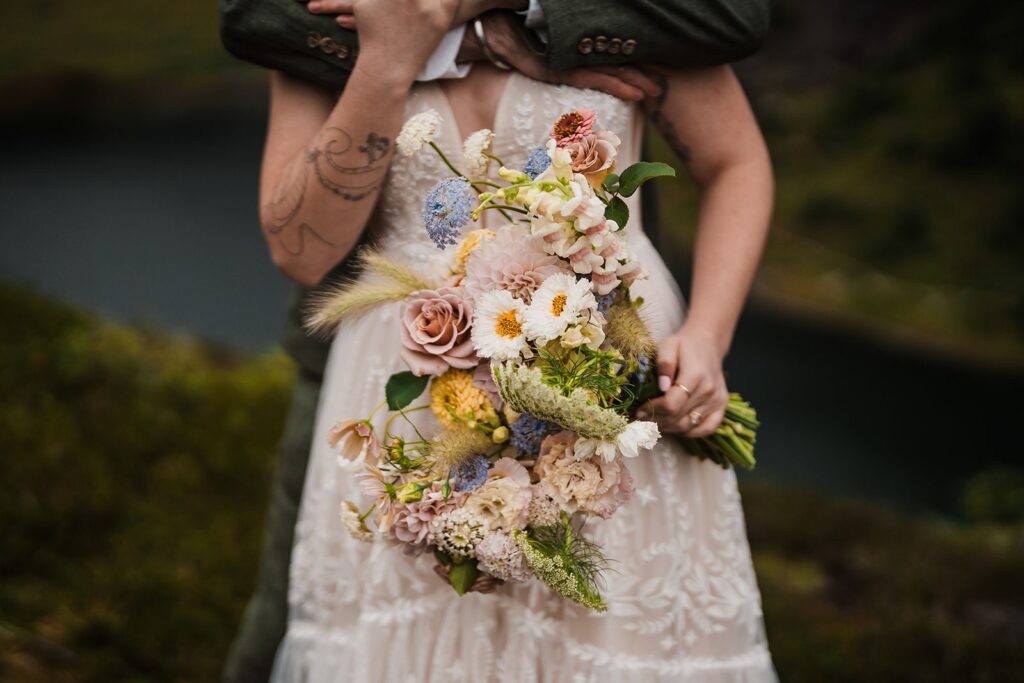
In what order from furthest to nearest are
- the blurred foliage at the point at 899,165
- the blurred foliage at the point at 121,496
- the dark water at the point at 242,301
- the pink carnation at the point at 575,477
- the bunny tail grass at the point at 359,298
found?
1. the blurred foliage at the point at 899,165
2. the dark water at the point at 242,301
3. the blurred foliage at the point at 121,496
4. the bunny tail grass at the point at 359,298
5. the pink carnation at the point at 575,477

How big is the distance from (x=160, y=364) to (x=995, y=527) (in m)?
4.00

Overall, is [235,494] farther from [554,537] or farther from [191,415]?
[554,537]

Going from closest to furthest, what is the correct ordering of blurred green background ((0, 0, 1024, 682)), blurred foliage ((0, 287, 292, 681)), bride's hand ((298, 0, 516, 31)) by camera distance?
bride's hand ((298, 0, 516, 31)) → blurred foliage ((0, 287, 292, 681)) → blurred green background ((0, 0, 1024, 682))

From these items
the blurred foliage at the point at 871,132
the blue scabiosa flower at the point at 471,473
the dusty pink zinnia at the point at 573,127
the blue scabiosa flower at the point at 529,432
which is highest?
the blurred foliage at the point at 871,132

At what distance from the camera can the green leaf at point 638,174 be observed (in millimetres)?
1122

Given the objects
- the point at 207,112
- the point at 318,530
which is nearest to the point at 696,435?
the point at 318,530

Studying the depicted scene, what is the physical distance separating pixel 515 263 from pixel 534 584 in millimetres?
540

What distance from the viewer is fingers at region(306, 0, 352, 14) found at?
1395 millimetres

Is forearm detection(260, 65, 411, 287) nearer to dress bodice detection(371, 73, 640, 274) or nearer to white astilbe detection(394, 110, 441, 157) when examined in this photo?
dress bodice detection(371, 73, 640, 274)

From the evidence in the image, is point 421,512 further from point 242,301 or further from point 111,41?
point 111,41

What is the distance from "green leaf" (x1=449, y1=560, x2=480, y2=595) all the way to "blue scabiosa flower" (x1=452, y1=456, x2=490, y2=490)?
110mm

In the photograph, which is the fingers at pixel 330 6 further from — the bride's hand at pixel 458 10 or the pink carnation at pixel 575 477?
the pink carnation at pixel 575 477

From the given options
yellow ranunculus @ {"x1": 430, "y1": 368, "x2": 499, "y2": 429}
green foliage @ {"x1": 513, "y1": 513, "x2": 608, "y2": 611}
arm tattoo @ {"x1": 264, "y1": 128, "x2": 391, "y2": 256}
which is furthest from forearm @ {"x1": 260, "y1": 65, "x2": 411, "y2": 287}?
green foliage @ {"x1": 513, "y1": 513, "x2": 608, "y2": 611}

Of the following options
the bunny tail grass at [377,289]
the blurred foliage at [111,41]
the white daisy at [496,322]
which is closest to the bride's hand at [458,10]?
the bunny tail grass at [377,289]
